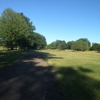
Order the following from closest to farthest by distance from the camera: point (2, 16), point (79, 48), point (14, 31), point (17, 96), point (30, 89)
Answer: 1. point (17, 96)
2. point (30, 89)
3. point (14, 31)
4. point (2, 16)
5. point (79, 48)

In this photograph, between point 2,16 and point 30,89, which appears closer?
point 30,89

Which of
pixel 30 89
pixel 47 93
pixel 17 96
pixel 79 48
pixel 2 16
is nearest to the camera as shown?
pixel 17 96

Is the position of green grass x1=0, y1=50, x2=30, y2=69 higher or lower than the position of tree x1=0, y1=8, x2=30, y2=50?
lower

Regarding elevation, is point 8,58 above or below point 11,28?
below

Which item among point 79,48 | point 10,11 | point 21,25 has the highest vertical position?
point 10,11

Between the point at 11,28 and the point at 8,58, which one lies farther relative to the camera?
the point at 11,28

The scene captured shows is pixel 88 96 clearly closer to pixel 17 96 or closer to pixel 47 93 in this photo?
pixel 47 93

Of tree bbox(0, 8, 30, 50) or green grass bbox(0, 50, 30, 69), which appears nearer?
green grass bbox(0, 50, 30, 69)

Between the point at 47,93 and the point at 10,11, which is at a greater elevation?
the point at 10,11

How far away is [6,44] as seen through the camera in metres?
63.5

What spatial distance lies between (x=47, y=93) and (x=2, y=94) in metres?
1.92

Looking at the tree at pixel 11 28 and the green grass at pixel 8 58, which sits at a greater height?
the tree at pixel 11 28

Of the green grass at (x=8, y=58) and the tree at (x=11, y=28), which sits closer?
the green grass at (x=8, y=58)

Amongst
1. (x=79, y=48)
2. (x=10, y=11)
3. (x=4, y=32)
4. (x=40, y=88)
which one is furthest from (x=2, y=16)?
(x=79, y=48)
